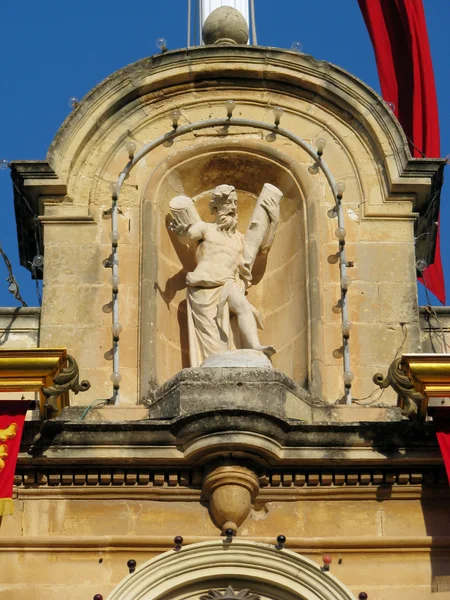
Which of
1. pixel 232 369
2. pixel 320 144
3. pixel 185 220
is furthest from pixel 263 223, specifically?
pixel 232 369

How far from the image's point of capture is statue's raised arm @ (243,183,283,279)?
78.6ft

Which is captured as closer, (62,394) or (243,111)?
(62,394)

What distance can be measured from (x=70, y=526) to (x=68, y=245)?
341 centimetres

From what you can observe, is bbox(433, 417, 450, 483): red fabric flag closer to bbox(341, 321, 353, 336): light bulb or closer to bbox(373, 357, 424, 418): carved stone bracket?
bbox(373, 357, 424, 418): carved stone bracket

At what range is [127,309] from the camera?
23438mm

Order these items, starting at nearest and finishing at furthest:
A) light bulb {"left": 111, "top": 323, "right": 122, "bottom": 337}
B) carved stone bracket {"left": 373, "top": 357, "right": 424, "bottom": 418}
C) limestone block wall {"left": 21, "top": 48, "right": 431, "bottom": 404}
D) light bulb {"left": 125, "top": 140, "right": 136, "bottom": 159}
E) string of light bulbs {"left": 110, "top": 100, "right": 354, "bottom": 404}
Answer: carved stone bracket {"left": 373, "top": 357, "right": 424, "bottom": 418}
string of light bulbs {"left": 110, "top": 100, "right": 354, "bottom": 404}
light bulb {"left": 111, "top": 323, "right": 122, "bottom": 337}
limestone block wall {"left": 21, "top": 48, "right": 431, "bottom": 404}
light bulb {"left": 125, "top": 140, "right": 136, "bottom": 159}

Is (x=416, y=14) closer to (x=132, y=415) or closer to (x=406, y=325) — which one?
(x=406, y=325)

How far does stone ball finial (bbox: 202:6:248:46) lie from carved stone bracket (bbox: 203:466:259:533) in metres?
5.81

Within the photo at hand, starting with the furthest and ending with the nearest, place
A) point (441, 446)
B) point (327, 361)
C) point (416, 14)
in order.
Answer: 1. point (416, 14)
2. point (327, 361)
3. point (441, 446)

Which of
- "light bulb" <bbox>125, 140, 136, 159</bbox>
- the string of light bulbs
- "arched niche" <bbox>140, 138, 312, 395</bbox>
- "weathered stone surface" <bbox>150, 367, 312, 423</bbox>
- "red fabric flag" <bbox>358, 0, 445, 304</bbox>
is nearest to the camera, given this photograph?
"weathered stone surface" <bbox>150, 367, 312, 423</bbox>

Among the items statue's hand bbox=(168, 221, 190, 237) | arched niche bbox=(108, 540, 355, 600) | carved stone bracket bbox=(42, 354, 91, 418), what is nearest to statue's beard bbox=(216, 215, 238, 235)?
statue's hand bbox=(168, 221, 190, 237)

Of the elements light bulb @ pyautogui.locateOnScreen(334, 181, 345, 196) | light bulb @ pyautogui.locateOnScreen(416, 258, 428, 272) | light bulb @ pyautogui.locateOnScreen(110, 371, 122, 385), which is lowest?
light bulb @ pyautogui.locateOnScreen(110, 371, 122, 385)

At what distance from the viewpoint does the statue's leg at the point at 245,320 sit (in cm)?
2303

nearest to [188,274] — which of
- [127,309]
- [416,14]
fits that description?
[127,309]
